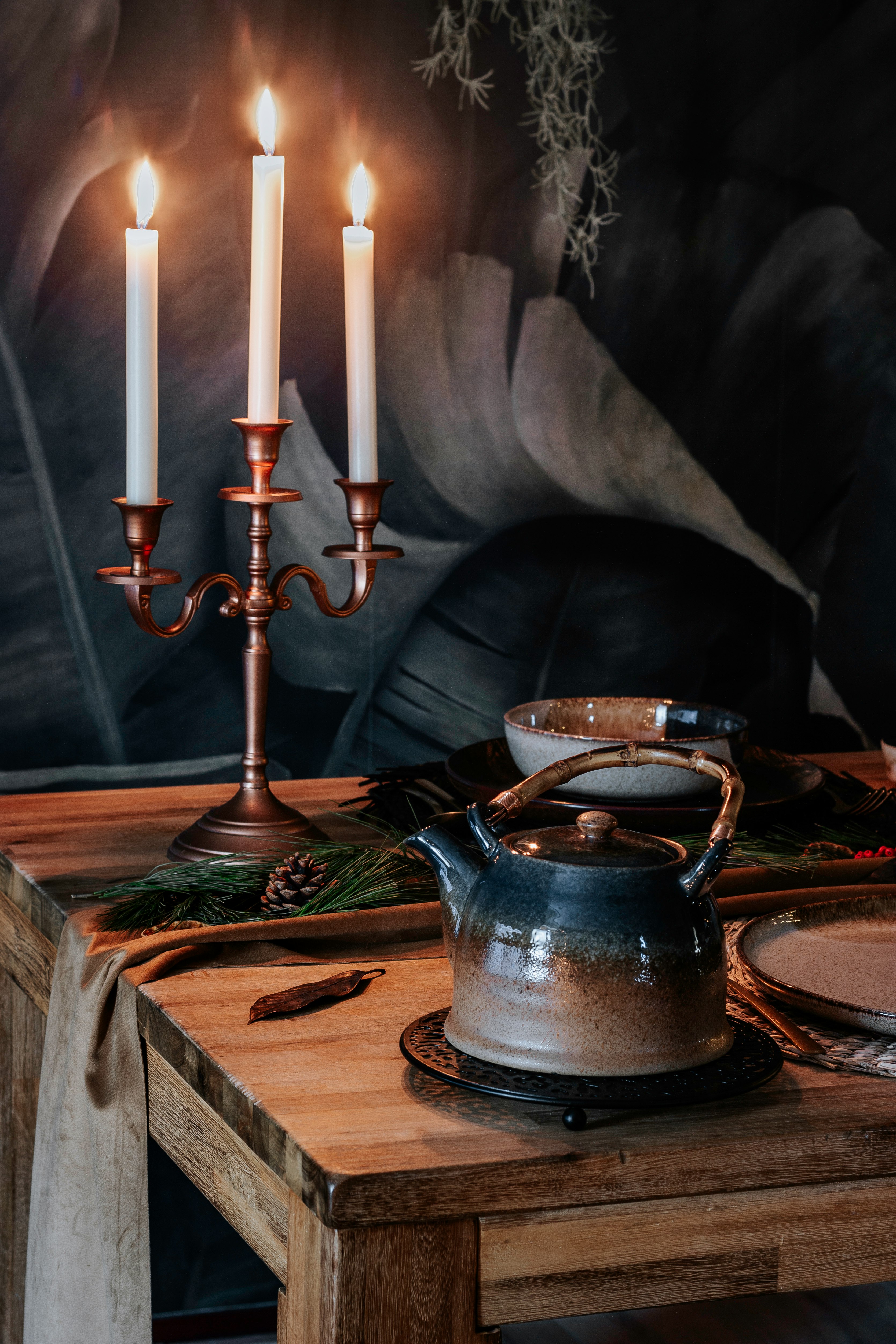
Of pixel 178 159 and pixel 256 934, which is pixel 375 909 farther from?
pixel 178 159

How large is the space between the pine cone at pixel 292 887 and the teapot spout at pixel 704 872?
1.37ft

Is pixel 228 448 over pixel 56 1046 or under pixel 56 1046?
over

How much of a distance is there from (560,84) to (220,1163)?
1.69 m

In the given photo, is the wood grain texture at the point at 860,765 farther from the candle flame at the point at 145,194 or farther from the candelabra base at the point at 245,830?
the candle flame at the point at 145,194

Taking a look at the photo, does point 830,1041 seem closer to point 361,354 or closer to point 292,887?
point 292,887

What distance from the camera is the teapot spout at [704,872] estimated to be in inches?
28.1

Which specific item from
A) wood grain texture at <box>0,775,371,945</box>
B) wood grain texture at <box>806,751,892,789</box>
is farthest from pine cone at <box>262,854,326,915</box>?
wood grain texture at <box>806,751,892,789</box>

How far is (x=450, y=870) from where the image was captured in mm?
765

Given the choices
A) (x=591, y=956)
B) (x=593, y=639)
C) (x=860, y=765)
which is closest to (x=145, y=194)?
(x=591, y=956)

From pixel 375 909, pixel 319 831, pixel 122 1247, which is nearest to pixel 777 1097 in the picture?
pixel 375 909

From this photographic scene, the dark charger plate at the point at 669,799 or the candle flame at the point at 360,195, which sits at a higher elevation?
the candle flame at the point at 360,195

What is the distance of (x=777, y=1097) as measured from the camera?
73 cm

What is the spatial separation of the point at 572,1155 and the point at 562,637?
1.54 metres

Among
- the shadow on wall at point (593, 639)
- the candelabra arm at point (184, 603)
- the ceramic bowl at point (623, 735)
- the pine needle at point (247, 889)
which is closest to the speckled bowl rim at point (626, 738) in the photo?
the ceramic bowl at point (623, 735)
